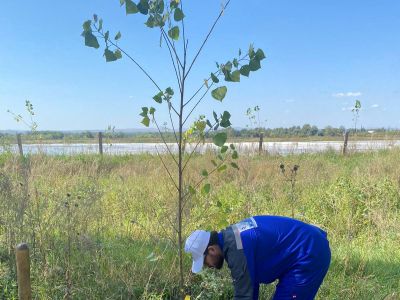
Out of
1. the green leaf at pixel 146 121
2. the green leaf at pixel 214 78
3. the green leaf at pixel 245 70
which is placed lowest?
the green leaf at pixel 146 121

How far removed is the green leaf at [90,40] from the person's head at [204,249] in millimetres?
1361

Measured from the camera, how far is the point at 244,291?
7.85 ft

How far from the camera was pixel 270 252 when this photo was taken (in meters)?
2.60

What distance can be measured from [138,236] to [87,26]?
325cm

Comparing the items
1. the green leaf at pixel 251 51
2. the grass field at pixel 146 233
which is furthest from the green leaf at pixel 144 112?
the grass field at pixel 146 233

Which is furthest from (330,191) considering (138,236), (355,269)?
(138,236)

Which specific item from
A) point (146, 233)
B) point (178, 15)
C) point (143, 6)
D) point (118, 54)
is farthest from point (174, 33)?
point (146, 233)

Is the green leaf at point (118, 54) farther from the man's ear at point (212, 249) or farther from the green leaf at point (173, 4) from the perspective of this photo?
the man's ear at point (212, 249)

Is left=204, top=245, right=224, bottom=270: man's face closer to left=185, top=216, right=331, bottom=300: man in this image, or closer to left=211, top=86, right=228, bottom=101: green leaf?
left=185, top=216, right=331, bottom=300: man

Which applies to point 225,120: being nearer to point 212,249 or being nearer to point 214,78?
point 214,78

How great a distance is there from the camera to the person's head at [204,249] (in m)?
2.48

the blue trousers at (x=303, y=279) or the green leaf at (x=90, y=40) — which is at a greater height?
the green leaf at (x=90, y=40)

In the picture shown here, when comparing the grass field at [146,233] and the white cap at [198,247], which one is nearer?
the white cap at [198,247]

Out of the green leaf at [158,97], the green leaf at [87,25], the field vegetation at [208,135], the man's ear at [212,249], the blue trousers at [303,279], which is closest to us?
the green leaf at [87,25]
